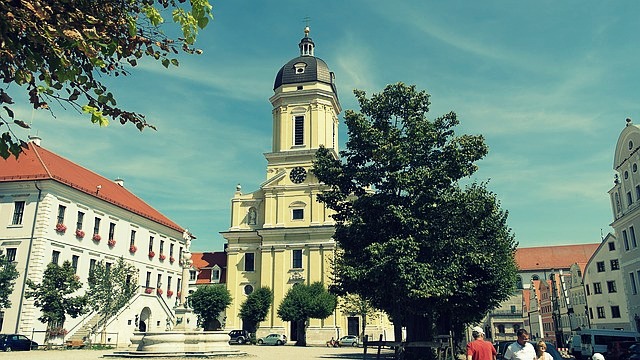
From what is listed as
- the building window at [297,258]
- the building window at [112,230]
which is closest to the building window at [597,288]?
the building window at [297,258]

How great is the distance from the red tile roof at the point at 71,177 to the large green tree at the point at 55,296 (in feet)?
25.4

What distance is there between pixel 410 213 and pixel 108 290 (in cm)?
2878

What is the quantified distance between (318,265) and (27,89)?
51.4 meters

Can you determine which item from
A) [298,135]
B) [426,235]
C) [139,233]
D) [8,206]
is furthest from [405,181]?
[298,135]

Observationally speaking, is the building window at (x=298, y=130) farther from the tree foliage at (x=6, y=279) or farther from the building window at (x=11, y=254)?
the tree foliage at (x=6, y=279)

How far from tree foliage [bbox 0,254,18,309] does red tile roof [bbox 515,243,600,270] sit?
8925 centimetres

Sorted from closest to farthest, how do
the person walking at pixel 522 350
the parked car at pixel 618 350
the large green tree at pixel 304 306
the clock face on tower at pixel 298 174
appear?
the person walking at pixel 522 350 → the parked car at pixel 618 350 → the large green tree at pixel 304 306 → the clock face on tower at pixel 298 174

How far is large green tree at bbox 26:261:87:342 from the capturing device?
35938 mm

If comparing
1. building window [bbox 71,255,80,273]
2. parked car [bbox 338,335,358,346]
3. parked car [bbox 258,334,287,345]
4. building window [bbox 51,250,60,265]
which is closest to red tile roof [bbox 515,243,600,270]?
parked car [bbox 338,335,358,346]

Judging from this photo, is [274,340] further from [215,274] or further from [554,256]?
[554,256]

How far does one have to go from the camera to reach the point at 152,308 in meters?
46.9

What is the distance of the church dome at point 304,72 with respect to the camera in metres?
63.8

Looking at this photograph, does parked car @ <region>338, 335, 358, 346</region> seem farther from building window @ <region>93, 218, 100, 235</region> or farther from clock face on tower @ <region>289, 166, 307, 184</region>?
building window @ <region>93, 218, 100, 235</region>

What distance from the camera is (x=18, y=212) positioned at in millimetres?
39625
